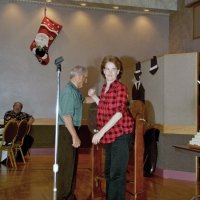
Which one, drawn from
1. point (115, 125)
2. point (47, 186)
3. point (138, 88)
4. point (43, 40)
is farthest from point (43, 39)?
point (115, 125)

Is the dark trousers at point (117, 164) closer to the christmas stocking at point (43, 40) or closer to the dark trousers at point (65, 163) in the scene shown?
the dark trousers at point (65, 163)

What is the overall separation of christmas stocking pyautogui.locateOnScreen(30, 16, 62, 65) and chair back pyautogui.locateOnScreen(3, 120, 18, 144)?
252 cm

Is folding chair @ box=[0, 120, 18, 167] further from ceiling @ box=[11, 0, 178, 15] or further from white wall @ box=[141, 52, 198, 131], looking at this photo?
ceiling @ box=[11, 0, 178, 15]

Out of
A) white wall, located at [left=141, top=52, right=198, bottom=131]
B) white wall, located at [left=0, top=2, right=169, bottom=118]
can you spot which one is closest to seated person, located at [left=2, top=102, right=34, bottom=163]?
white wall, located at [left=0, top=2, right=169, bottom=118]

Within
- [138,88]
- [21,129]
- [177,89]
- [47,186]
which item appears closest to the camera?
[47,186]

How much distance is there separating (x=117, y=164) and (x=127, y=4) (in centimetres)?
600

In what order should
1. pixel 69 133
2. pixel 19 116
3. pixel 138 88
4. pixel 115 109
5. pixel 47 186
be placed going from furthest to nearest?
pixel 19 116 < pixel 138 88 < pixel 47 186 < pixel 69 133 < pixel 115 109

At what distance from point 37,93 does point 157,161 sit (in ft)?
12.1

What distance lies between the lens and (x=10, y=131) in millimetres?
5973

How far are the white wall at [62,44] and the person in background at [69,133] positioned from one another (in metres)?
4.83

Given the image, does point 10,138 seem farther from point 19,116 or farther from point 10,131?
point 19,116

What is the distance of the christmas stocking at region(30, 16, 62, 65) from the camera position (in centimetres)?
808

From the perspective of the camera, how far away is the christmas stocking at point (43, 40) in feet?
26.5

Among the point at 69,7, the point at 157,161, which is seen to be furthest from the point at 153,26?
the point at 157,161
